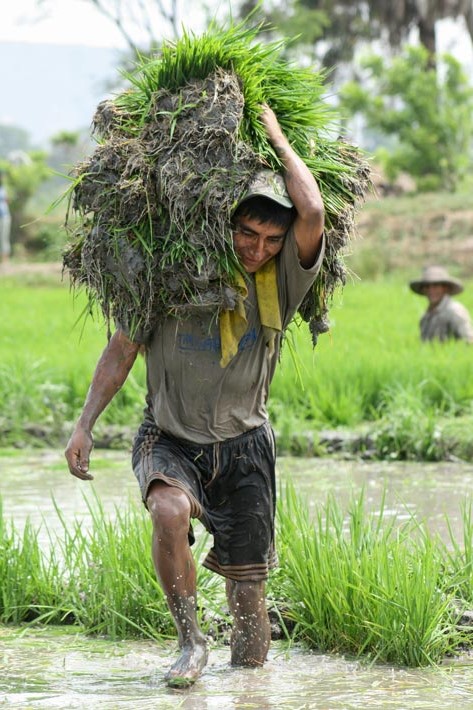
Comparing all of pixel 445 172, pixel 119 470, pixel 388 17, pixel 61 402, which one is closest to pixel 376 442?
pixel 119 470

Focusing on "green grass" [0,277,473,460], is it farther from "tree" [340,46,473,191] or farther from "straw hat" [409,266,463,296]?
"tree" [340,46,473,191]

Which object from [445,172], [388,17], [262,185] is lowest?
[262,185]

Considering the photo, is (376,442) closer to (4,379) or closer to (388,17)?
(4,379)

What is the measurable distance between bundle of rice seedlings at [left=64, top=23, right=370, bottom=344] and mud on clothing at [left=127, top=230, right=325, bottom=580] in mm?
125

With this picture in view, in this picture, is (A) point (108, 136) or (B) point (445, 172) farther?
(B) point (445, 172)

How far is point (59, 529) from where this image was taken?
6.27 metres

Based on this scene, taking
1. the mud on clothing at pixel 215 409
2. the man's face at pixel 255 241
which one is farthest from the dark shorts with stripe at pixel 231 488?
the man's face at pixel 255 241

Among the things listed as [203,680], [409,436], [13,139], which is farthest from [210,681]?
[13,139]

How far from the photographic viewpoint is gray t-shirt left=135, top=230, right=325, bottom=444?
4.11 metres

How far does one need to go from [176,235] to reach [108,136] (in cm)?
47

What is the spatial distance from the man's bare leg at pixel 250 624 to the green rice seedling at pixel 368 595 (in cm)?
24

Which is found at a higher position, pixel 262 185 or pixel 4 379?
pixel 262 185

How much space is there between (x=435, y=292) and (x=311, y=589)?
7.11 metres

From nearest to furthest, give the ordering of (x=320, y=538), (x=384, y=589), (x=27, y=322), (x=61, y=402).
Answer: (x=384, y=589)
(x=320, y=538)
(x=61, y=402)
(x=27, y=322)
